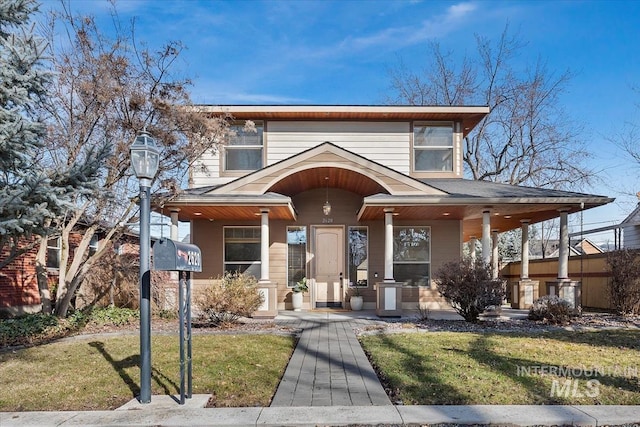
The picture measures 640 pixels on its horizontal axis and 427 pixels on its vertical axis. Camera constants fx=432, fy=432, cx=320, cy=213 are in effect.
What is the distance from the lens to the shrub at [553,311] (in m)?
9.59

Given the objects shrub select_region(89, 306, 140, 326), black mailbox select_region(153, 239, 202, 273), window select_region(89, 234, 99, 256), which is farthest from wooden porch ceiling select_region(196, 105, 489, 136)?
black mailbox select_region(153, 239, 202, 273)

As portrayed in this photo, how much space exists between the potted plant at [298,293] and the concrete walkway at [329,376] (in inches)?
150

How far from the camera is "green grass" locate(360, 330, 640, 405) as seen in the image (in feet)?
14.8

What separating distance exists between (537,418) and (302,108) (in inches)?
407

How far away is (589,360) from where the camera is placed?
20.0ft

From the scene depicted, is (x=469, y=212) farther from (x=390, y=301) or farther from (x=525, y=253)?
(x=390, y=301)

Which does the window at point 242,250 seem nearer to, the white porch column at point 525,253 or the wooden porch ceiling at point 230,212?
the wooden porch ceiling at point 230,212

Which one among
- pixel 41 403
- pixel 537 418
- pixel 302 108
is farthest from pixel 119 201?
pixel 537 418

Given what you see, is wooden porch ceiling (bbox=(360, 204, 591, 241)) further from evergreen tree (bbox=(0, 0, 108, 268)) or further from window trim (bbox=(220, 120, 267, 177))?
evergreen tree (bbox=(0, 0, 108, 268))

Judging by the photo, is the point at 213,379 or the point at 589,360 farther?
the point at 589,360

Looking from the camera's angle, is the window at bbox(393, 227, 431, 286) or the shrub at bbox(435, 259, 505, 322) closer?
the shrub at bbox(435, 259, 505, 322)

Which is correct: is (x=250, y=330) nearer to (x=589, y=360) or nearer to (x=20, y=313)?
(x=589, y=360)

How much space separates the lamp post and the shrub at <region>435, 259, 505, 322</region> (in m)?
6.86

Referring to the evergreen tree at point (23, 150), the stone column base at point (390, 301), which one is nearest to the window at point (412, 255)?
the stone column base at point (390, 301)
